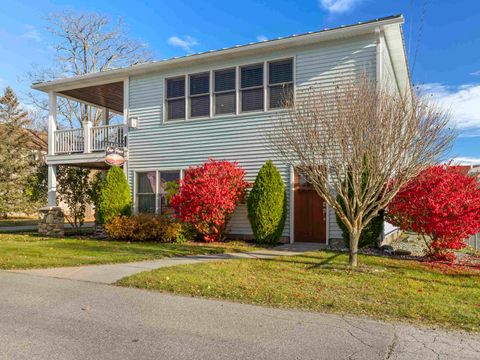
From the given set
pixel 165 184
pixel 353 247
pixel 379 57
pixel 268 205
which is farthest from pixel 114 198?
pixel 379 57

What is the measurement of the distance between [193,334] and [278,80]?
30.8ft

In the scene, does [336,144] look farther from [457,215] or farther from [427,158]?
[457,215]

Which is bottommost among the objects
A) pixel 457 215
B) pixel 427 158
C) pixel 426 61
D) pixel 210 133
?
pixel 457 215

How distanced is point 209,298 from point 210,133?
26.7ft

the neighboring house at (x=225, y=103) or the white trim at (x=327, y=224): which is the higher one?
the neighboring house at (x=225, y=103)

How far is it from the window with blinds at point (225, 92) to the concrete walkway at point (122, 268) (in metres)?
5.16

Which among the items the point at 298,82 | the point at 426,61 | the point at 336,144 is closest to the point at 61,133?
the point at 298,82

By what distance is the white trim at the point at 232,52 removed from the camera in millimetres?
10621

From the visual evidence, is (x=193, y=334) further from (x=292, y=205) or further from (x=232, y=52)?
(x=232, y=52)

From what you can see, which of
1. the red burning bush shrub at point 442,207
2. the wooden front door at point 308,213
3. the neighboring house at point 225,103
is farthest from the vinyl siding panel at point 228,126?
the red burning bush shrub at point 442,207

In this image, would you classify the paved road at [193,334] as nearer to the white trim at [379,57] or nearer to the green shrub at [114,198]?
the white trim at [379,57]

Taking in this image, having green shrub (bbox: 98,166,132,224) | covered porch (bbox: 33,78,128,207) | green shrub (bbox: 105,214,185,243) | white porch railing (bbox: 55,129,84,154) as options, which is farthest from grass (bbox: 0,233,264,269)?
white porch railing (bbox: 55,129,84,154)

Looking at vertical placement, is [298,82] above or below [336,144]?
above

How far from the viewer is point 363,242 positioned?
Result: 991 cm
